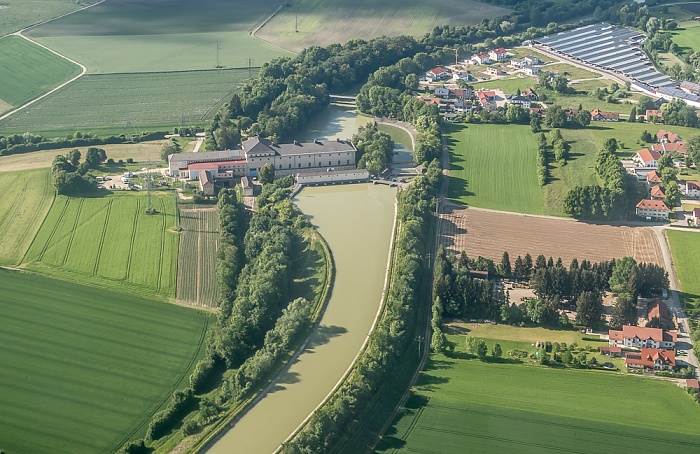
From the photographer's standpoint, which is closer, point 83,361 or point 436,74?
point 83,361

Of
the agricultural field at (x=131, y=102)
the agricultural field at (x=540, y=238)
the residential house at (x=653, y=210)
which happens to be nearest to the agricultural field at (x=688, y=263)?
the agricultural field at (x=540, y=238)

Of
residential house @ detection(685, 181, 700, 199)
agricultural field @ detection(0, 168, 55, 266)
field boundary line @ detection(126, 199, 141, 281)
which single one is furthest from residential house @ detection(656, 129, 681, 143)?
agricultural field @ detection(0, 168, 55, 266)

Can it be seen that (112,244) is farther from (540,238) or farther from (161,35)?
(161,35)

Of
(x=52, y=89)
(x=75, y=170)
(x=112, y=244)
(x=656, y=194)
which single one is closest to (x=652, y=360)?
(x=656, y=194)

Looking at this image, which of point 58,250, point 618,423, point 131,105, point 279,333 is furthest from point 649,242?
point 131,105

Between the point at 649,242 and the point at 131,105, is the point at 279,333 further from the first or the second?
the point at 131,105
